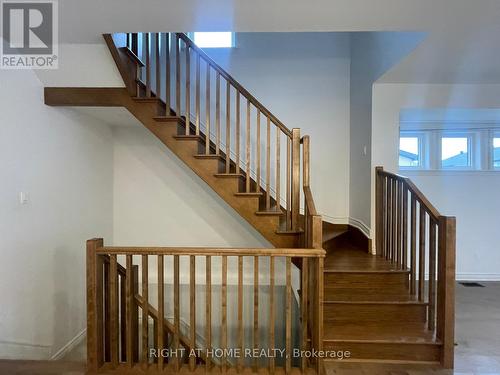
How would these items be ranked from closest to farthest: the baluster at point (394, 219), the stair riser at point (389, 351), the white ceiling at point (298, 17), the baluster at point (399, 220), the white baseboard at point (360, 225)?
the white ceiling at point (298, 17) < the stair riser at point (389, 351) < the baluster at point (399, 220) < the baluster at point (394, 219) < the white baseboard at point (360, 225)

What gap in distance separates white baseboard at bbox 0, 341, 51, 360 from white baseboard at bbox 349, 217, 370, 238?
11.1 feet

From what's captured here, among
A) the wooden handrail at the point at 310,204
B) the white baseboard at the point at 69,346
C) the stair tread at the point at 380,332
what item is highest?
the wooden handrail at the point at 310,204

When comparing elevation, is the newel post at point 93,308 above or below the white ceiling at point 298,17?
below

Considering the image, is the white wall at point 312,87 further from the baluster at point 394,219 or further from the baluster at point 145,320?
the baluster at point 145,320

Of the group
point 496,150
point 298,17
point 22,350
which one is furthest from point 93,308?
point 496,150

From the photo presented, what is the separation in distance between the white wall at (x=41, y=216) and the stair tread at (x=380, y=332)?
242cm

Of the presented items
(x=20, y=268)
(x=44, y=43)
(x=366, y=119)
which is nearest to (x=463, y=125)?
(x=366, y=119)

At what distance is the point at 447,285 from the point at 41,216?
329 cm

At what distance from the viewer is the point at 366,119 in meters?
3.63

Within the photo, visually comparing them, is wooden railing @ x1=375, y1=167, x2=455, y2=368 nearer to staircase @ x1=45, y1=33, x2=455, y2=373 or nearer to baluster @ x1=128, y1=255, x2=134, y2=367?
staircase @ x1=45, y1=33, x2=455, y2=373

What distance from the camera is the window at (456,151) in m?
4.48

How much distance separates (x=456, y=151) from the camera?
177 inches

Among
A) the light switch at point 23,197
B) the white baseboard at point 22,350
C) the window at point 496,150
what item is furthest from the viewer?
the window at point 496,150

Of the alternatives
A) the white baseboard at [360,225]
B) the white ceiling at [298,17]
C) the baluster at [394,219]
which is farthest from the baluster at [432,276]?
the white ceiling at [298,17]
